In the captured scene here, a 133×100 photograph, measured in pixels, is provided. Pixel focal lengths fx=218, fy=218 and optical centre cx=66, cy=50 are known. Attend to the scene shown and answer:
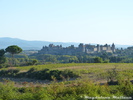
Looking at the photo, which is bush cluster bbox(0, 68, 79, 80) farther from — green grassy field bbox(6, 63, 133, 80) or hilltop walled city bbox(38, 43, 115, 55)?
hilltop walled city bbox(38, 43, 115, 55)

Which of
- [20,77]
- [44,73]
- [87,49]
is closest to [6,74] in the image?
[20,77]

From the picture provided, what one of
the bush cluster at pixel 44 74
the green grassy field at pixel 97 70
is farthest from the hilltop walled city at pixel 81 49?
the bush cluster at pixel 44 74

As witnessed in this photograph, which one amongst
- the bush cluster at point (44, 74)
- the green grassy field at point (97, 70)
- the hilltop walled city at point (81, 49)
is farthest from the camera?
the hilltop walled city at point (81, 49)

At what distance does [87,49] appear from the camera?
140 metres

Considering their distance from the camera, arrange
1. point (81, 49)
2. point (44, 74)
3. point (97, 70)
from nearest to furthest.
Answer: point (44, 74), point (97, 70), point (81, 49)

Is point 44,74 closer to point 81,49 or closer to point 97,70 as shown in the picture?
point 97,70

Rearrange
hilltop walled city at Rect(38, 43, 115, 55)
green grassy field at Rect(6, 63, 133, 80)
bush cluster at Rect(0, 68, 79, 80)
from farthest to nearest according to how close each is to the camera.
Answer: hilltop walled city at Rect(38, 43, 115, 55) < bush cluster at Rect(0, 68, 79, 80) < green grassy field at Rect(6, 63, 133, 80)

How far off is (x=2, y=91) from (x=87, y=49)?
129581 mm

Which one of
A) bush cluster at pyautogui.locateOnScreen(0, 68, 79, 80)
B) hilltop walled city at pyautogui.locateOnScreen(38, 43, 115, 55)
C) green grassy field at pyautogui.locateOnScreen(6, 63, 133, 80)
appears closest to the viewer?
green grassy field at pyautogui.locateOnScreen(6, 63, 133, 80)

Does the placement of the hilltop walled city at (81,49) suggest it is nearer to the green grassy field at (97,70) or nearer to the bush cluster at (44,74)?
the green grassy field at (97,70)

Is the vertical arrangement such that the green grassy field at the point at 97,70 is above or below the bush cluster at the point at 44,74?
above

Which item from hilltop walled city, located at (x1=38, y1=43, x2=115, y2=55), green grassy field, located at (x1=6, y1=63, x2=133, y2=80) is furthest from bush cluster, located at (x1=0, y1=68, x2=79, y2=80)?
hilltop walled city, located at (x1=38, y1=43, x2=115, y2=55)

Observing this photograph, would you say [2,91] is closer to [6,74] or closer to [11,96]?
[11,96]

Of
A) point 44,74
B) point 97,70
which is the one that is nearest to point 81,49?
point 97,70
